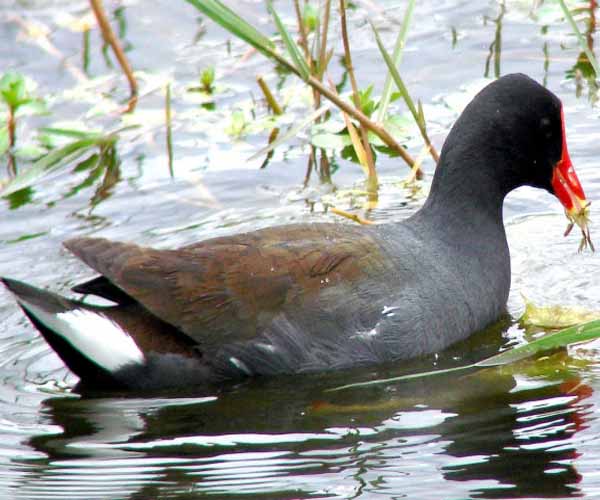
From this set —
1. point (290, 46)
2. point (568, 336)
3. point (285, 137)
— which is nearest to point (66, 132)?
point (285, 137)

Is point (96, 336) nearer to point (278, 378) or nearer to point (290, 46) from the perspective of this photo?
point (278, 378)

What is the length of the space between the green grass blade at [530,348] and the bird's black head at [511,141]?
33.0 inches

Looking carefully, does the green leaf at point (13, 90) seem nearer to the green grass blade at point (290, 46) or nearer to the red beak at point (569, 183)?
the green grass blade at point (290, 46)

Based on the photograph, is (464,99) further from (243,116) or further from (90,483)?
(90,483)

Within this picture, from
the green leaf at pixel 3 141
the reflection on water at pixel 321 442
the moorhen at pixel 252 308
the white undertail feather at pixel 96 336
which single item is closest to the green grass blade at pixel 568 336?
the reflection on water at pixel 321 442

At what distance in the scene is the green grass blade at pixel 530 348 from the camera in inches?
155

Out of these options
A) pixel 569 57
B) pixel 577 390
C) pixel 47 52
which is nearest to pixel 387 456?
pixel 577 390

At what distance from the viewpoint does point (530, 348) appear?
405 cm

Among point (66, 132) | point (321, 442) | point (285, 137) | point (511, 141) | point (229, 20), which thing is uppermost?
point (229, 20)

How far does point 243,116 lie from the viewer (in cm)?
661

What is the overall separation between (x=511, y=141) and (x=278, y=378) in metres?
1.34

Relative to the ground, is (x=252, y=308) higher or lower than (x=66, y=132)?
lower

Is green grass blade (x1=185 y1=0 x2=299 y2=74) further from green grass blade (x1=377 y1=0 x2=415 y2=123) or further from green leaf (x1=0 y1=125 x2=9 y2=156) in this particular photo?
green leaf (x1=0 y1=125 x2=9 y2=156)

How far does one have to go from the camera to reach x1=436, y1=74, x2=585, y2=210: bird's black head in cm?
500
